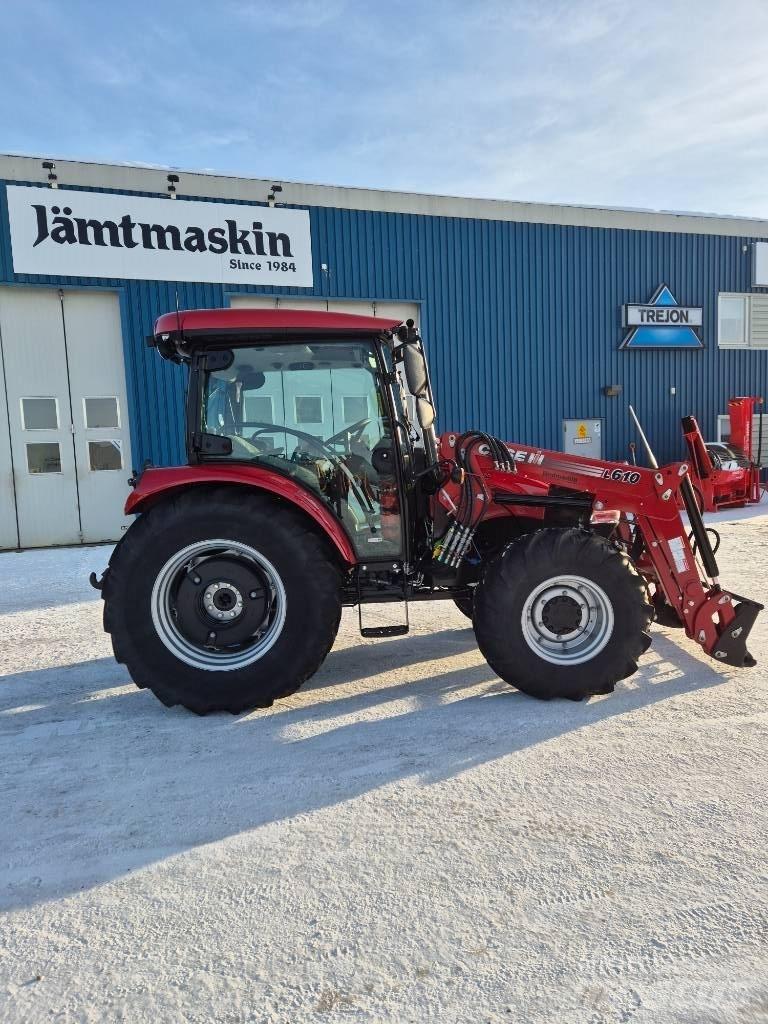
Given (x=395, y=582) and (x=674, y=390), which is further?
(x=674, y=390)

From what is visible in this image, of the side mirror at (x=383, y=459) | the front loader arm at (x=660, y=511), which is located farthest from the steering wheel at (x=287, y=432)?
the front loader arm at (x=660, y=511)

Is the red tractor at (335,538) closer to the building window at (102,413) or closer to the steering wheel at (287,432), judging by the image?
the steering wheel at (287,432)

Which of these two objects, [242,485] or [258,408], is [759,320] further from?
[242,485]

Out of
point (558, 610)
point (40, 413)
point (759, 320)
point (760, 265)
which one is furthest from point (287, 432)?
point (760, 265)

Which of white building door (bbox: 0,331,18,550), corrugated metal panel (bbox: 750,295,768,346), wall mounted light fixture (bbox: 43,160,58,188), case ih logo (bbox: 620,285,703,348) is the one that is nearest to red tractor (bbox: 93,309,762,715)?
white building door (bbox: 0,331,18,550)

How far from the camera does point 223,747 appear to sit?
10.8 feet

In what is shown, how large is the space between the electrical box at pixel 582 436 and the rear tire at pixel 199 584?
984 cm

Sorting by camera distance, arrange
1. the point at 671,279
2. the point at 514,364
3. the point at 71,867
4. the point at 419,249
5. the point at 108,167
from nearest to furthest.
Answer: the point at 71,867 → the point at 108,167 → the point at 419,249 → the point at 514,364 → the point at 671,279

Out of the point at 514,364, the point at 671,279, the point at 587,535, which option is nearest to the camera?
the point at 587,535

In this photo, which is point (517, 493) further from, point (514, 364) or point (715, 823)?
point (514, 364)

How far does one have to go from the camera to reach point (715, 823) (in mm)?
2543

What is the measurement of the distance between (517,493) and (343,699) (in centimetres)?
161

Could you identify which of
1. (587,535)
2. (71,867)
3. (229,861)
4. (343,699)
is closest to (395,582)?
(343,699)

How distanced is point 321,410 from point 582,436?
9824 mm
